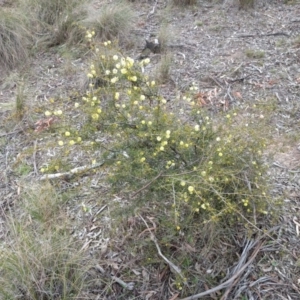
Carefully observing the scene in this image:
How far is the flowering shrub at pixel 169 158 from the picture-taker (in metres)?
2.06

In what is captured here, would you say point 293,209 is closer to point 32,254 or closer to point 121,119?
point 121,119

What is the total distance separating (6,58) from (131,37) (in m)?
1.43

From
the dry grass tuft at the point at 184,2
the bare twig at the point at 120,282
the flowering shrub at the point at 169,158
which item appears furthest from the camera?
the dry grass tuft at the point at 184,2

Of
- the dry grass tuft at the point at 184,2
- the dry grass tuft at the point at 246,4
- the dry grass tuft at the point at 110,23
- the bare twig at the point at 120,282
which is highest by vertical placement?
the dry grass tuft at the point at 110,23

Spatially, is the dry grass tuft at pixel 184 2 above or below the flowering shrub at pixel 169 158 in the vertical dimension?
below

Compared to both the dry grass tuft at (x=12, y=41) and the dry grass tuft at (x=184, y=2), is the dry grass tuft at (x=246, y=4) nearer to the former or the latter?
the dry grass tuft at (x=184, y=2)

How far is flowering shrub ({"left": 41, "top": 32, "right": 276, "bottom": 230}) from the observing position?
81.0 inches

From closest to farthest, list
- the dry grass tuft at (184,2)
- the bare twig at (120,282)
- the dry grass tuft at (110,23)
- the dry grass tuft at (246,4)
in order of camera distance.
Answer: the bare twig at (120,282)
the dry grass tuft at (110,23)
the dry grass tuft at (246,4)
the dry grass tuft at (184,2)

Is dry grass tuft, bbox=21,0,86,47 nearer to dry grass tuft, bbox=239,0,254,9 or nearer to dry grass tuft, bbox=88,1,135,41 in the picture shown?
dry grass tuft, bbox=88,1,135,41

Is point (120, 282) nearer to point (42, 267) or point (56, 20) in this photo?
point (42, 267)

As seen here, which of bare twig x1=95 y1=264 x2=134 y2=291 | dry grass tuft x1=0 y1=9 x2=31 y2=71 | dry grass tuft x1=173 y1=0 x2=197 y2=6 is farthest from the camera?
dry grass tuft x1=173 y1=0 x2=197 y2=6

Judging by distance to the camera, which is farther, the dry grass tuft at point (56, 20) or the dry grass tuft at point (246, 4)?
the dry grass tuft at point (246, 4)

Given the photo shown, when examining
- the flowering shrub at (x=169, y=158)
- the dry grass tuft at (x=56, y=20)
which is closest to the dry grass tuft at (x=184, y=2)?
the dry grass tuft at (x=56, y=20)

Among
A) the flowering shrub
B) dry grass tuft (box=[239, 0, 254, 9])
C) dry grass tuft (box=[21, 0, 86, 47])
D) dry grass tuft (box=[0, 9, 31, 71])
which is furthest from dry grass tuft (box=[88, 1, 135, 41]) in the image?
the flowering shrub
